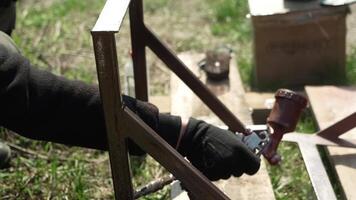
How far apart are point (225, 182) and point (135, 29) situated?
69cm

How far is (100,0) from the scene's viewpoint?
15.6 feet

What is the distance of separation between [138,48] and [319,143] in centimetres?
81

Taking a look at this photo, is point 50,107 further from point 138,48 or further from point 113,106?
point 138,48

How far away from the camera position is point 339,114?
282 cm

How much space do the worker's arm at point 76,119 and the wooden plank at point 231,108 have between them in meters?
0.41

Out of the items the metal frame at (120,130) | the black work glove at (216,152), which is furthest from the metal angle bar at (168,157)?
the black work glove at (216,152)

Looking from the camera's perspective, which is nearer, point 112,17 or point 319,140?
point 112,17

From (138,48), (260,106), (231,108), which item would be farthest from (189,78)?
(260,106)

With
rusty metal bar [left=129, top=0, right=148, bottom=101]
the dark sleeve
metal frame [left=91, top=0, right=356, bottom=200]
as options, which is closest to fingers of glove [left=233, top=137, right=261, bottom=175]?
metal frame [left=91, top=0, right=356, bottom=200]

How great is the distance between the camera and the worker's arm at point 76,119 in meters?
1.88

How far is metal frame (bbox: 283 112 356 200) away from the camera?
2.25 metres

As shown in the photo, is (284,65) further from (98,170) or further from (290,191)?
(98,170)

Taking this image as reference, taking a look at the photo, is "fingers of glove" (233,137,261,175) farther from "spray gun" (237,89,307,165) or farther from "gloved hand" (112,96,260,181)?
"spray gun" (237,89,307,165)

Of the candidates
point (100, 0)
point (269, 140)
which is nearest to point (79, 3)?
point (100, 0)
